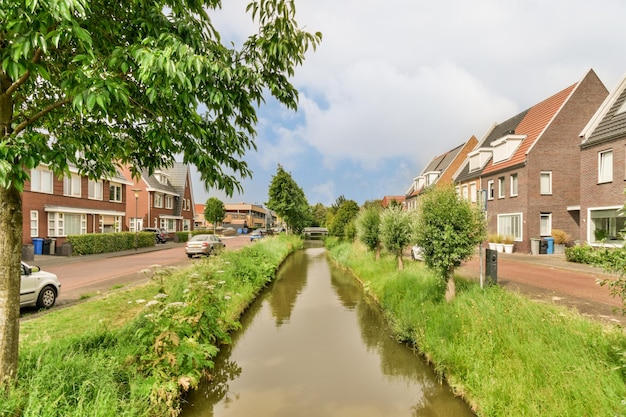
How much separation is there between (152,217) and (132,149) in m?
42.5

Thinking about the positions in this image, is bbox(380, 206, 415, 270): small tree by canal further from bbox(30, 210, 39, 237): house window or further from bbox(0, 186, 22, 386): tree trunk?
bbox(30, 210, 39, 237): house window

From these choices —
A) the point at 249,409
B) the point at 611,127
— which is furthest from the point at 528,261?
the point at 249,409

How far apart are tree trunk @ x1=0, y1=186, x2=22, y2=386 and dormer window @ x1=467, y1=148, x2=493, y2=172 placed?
32.0 meters

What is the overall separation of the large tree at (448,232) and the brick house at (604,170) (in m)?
13.9

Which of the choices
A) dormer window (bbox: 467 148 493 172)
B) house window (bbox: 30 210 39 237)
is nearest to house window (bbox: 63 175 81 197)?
house window (bbox: 30 210 39 237)

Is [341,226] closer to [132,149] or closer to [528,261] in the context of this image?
[528,261]

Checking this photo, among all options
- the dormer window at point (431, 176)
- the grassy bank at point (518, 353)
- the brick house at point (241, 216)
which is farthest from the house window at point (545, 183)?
the brick house at point (241, 216)

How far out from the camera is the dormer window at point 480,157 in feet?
98.7

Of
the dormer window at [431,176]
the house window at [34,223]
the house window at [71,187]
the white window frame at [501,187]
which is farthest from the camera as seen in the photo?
the dormer window at [431,176]

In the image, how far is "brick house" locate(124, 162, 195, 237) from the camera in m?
42.3

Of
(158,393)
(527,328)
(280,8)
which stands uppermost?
(280,8)

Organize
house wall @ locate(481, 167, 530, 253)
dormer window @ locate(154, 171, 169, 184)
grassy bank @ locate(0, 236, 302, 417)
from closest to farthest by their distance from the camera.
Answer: grassy bank @ locate(0, 236, 302, 417) < house wall @ locate(481, 167, 530, 253) < dormer window @ locate(154, 171, 169, 184)

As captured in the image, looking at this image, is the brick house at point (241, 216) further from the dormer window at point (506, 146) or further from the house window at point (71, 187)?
the dormer window at point (506, 146)

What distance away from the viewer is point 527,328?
19.1 feet
